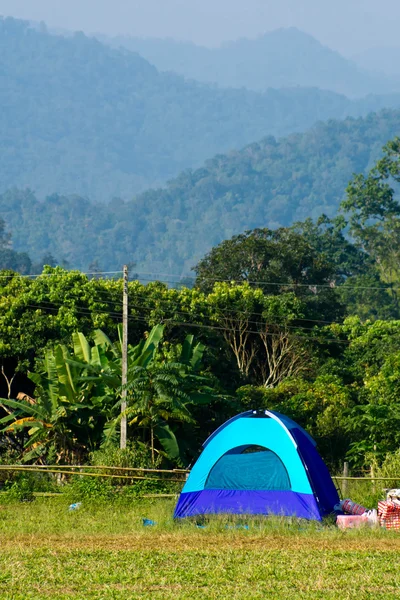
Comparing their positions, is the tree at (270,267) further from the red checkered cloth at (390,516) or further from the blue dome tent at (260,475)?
the red checkered cloth at (390,516)

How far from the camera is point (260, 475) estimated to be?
57.6ft

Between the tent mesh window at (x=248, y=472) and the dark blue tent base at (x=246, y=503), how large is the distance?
23 centimetres

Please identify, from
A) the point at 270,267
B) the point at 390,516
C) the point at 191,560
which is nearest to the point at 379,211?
the point at 270,267

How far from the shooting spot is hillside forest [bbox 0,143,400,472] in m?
22.5

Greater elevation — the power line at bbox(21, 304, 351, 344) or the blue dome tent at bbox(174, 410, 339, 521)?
the power line at bbox(21, 304, 351, 344)

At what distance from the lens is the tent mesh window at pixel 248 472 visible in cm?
1708

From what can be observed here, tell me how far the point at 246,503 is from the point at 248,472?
39.8 inches

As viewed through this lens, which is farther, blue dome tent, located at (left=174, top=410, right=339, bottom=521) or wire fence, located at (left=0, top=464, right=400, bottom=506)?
wire fence, located at (left=0, top=464, right=400, bottom=506)

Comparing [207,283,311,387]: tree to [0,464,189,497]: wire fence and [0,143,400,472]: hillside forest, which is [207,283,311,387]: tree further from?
[0,464,189,497]: wire fence

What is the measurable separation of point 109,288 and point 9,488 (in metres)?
15.5

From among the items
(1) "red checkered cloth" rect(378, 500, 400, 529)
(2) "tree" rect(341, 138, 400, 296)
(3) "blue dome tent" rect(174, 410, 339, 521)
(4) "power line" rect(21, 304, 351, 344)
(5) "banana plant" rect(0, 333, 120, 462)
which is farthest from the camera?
(2) "tree" rect(341, 138, 400, 296)

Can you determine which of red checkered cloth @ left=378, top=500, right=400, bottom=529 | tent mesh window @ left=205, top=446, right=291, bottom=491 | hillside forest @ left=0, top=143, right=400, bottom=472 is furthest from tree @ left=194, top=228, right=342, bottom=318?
red checkered cloth @ left=378, top=500, right=400, bottom=529

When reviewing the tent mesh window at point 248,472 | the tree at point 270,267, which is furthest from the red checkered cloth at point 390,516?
the tree at point 270,267

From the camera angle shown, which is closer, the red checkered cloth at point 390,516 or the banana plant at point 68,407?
Answer: the red checkered cloth at point 390,516
